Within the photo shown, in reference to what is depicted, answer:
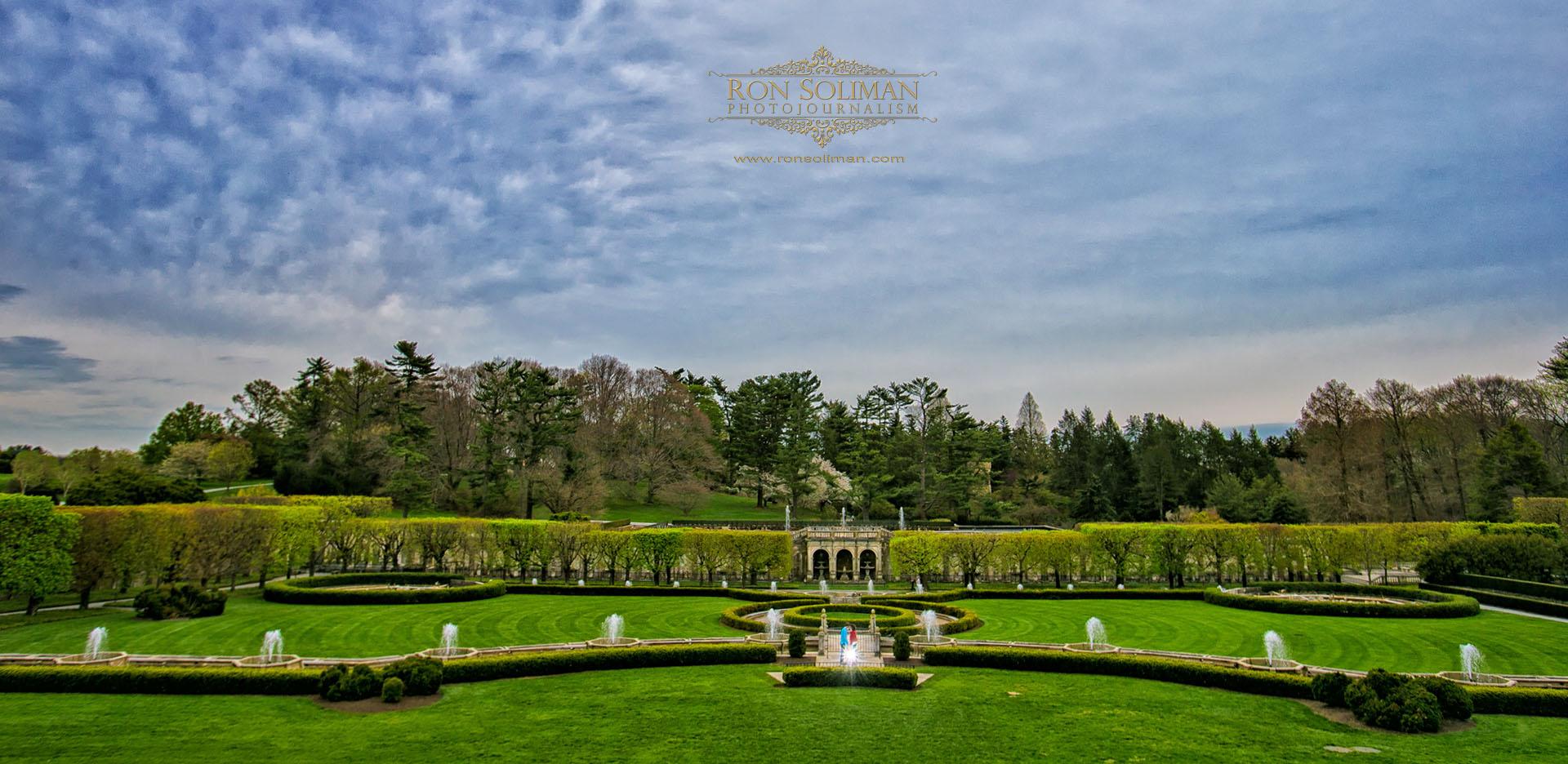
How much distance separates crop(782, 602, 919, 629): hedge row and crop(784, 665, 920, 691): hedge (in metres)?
6.74

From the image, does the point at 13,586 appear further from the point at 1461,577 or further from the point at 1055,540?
the point at 1461,577

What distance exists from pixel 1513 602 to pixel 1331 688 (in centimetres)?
2887

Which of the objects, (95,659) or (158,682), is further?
(95,659)

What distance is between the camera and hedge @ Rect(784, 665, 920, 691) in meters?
20.2

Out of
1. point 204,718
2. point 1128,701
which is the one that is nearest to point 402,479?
point 204,718

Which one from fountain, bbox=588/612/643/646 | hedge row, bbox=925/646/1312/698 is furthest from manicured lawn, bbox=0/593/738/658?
hedge row, bbox=925/646/1312/698

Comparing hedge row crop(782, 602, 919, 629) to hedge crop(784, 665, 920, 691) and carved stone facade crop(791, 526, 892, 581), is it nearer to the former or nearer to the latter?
hedge crop(784, 665, 920, 691)

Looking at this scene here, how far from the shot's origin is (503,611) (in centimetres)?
3441

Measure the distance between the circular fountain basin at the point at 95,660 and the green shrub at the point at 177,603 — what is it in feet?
36.4

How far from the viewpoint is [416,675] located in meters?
18.5

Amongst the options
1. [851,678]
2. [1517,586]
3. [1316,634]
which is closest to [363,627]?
[851,678]

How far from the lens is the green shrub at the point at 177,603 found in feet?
98.8

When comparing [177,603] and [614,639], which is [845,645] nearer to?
[614,639]

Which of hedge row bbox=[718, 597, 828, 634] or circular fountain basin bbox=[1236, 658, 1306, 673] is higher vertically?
circular fountain basin bbox=[1236, 658, 1306, 673]
